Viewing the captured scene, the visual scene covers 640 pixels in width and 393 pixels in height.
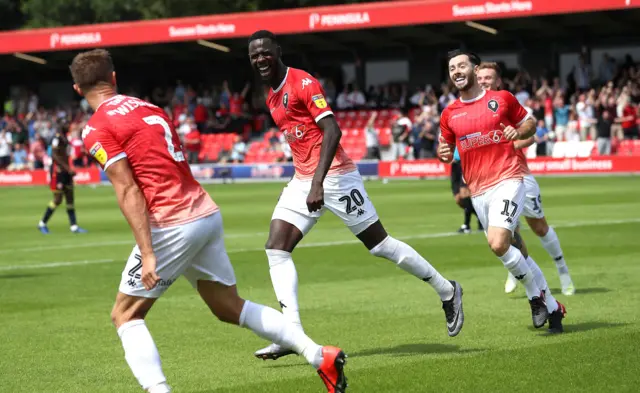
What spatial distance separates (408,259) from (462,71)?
69.1 inches

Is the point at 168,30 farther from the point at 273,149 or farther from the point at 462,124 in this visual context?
the point at 462,124

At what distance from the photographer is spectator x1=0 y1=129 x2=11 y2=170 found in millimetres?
52156

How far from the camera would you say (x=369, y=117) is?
4734 cm

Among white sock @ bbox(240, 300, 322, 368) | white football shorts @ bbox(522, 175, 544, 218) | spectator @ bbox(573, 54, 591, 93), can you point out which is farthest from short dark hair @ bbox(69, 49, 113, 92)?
spectator @ bbox(573, 54, 591, 93)

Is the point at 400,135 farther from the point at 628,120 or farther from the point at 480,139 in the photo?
the point at 480,139

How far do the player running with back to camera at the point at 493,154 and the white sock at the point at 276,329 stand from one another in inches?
121

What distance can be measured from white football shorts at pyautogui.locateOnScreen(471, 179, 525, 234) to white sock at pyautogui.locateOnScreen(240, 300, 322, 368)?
3.21 metres

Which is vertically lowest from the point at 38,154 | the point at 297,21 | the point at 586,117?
the point at 38,154

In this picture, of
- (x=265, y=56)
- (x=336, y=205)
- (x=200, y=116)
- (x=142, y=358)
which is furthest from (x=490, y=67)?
(x=200, y=116)

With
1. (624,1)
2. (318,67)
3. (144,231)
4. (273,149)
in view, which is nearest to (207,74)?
(318,67)

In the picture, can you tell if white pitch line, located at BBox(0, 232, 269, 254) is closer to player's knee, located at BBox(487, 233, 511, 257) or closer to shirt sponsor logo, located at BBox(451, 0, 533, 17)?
player's knee, located at BBox(487, 233, 511, 257)

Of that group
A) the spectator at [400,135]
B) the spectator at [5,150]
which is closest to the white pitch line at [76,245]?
the spectator at [400,135]

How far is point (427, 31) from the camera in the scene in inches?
1848

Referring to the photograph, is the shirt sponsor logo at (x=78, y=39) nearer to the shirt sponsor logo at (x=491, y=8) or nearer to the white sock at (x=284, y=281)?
the shirt sponsor logo at (x=491, y=8)
